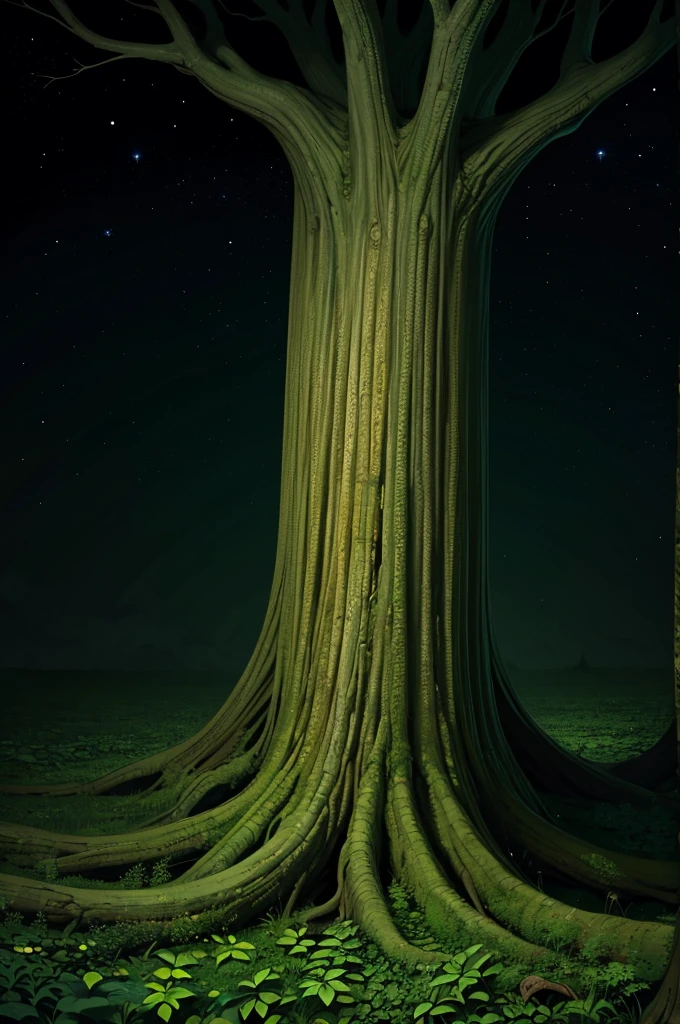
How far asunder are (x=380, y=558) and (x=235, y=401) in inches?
183

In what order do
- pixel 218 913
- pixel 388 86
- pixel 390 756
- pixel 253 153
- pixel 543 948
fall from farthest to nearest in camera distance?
pixel 253 153 < pixel 388 86 < pixel 390 756 < pixel 218 913 < pixel 543 948

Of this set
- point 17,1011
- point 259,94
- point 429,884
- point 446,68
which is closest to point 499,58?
point 446,68

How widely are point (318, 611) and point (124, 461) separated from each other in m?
4.67

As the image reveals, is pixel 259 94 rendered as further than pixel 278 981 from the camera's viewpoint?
Yes

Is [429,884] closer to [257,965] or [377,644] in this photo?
[257,965]

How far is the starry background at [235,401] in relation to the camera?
8195 millimetres

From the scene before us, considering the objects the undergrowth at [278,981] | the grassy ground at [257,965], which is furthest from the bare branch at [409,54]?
the undergrowth at [278,981]

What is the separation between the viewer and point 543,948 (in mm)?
3531

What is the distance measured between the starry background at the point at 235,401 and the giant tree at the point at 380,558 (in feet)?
10.2

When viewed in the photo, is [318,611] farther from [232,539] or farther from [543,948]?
[232,539]

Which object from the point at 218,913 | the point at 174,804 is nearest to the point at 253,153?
the point at 174,804

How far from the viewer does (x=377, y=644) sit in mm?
4371

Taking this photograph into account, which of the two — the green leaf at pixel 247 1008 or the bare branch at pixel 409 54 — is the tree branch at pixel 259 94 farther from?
the green leaf at pixel 247 1008

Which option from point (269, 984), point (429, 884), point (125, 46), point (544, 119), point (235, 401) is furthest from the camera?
point (235, 401)
